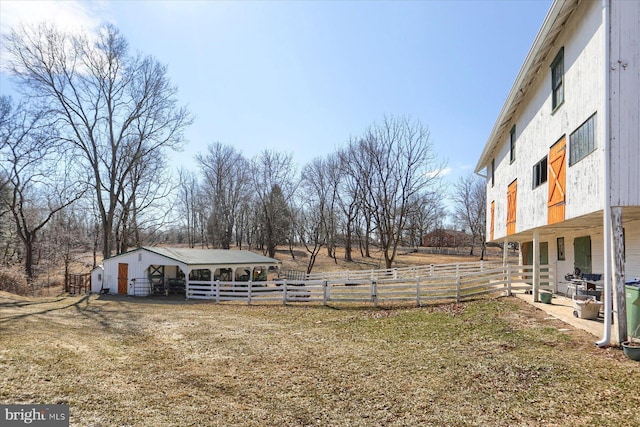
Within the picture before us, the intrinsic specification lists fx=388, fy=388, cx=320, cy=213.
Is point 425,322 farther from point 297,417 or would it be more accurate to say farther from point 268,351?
point 297,417

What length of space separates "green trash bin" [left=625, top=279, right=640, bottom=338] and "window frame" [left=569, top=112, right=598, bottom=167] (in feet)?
9.45

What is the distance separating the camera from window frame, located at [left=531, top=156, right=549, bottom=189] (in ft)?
37.9

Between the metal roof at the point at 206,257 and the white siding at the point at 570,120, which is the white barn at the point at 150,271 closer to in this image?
the metal roof at the point at 206,257

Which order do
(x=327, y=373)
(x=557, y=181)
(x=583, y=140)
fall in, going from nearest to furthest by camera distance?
(x=327, y=373)
(x=583, y=140)
(x=557, y=181)

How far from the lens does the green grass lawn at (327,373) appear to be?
5227mm

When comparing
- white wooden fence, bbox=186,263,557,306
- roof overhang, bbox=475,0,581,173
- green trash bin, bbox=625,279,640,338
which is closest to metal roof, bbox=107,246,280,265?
white wooden fence, bbox=186,263,557,306

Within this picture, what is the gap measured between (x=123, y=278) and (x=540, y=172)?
884 inches

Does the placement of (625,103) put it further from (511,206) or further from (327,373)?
(511,206)

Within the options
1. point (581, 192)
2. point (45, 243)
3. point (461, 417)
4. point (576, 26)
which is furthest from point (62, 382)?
point (45, 243)

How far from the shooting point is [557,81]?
10562 millimetres

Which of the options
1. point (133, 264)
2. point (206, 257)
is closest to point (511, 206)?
point (206, 257)

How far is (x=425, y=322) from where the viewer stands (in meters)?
12.0

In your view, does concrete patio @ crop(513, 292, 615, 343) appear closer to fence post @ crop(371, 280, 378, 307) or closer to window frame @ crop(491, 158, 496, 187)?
fence post @ crop(371, 280, 378, 307)

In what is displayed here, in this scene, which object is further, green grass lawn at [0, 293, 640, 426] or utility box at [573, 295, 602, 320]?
utility box at [573, 295, 602, 320]
